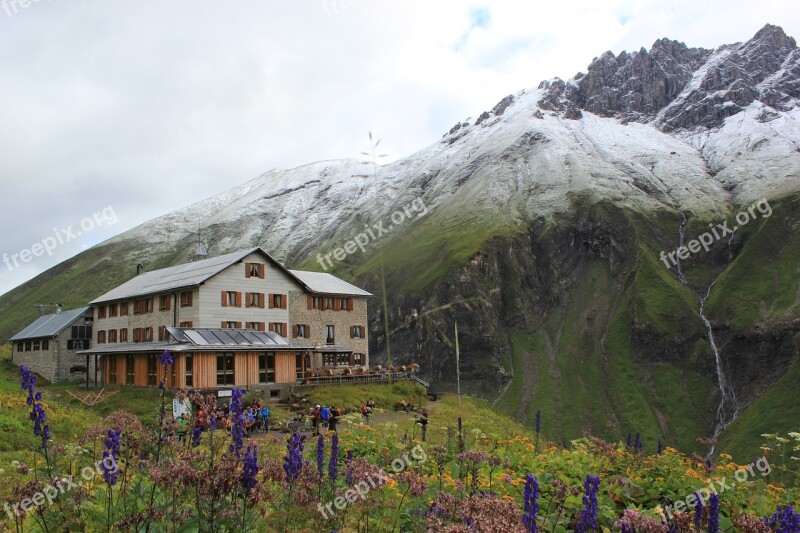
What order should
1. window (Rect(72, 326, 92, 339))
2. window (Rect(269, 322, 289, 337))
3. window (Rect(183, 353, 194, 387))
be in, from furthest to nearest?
1. window (Rect(72, 326, 92, 339))
2. window (Rect(269, 322, 289, 337))
3. window (Rect(183, 353, 194, 387))

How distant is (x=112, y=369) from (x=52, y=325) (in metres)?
21.5

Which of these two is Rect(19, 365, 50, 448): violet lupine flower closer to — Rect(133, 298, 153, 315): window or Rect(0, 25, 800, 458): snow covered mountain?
Rect(133, 298, 153, 315): window

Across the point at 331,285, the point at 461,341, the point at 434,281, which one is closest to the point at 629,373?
the point at 461,341

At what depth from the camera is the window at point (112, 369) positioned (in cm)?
4847

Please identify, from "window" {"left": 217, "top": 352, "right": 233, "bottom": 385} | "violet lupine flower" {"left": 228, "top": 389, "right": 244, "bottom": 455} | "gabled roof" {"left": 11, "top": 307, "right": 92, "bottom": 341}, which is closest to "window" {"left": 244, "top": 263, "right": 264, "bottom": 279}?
"window" {"left": 217, "top": 352, "right": 233, "bottom": 385}

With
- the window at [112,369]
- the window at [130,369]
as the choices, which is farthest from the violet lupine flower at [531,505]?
the window at [112,369]

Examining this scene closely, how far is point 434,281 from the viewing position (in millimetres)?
168625

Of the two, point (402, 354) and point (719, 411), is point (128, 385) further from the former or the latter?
point (719, 411)

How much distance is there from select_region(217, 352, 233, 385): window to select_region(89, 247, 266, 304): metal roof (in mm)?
9464

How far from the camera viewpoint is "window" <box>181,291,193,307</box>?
51.7m

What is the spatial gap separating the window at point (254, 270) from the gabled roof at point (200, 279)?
3.56 ft

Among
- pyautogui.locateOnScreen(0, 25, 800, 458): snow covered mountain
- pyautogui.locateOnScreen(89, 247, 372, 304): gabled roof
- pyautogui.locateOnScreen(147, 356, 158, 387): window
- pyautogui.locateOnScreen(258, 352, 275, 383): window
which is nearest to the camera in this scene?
pyautogui.locateOnScreen(147, 356, 158, 387): window
